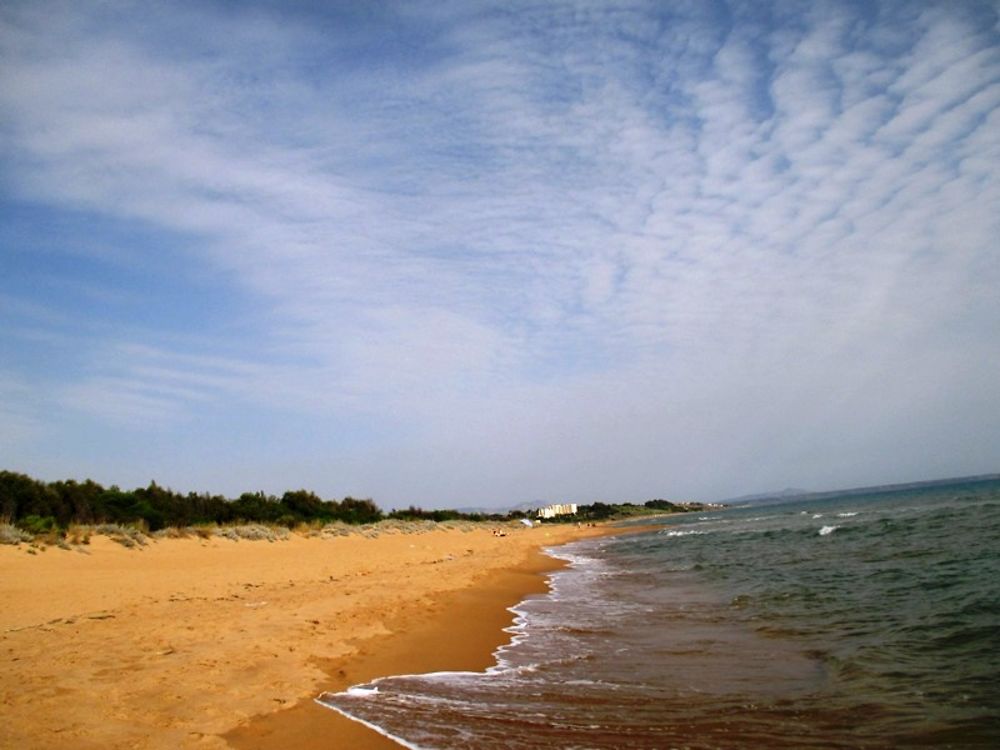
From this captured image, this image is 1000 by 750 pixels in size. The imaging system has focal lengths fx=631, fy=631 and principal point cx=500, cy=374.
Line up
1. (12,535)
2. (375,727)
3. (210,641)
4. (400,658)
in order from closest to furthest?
(375,727)
(210,641)
(400,658)
(12,535)

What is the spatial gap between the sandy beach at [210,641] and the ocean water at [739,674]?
2.30 ft

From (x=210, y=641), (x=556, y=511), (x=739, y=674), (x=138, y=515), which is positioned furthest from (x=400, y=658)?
(x=556, y=511)

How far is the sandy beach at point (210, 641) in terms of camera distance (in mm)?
4938

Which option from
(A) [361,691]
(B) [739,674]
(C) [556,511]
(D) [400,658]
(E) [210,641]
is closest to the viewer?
(A) [361,691]

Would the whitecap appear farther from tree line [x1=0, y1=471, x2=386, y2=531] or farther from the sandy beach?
tree line [x1=0, y1=471, x2=386, y2=531]

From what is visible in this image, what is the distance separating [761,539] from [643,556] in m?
7.02

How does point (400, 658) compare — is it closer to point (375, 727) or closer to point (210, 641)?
point (210, 641)

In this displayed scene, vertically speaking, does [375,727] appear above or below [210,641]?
below

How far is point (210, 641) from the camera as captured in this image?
742cm

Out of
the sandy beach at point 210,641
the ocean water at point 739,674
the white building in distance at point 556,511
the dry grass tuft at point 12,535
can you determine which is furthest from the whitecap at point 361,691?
the white building in distance at point 556,511

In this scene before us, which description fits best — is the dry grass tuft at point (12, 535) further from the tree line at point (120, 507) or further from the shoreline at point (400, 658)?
the shoreline at point (400, 658)

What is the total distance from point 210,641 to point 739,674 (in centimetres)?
609

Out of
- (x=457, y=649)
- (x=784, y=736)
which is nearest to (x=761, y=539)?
(x=457, y=649)

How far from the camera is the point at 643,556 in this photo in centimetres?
2542
